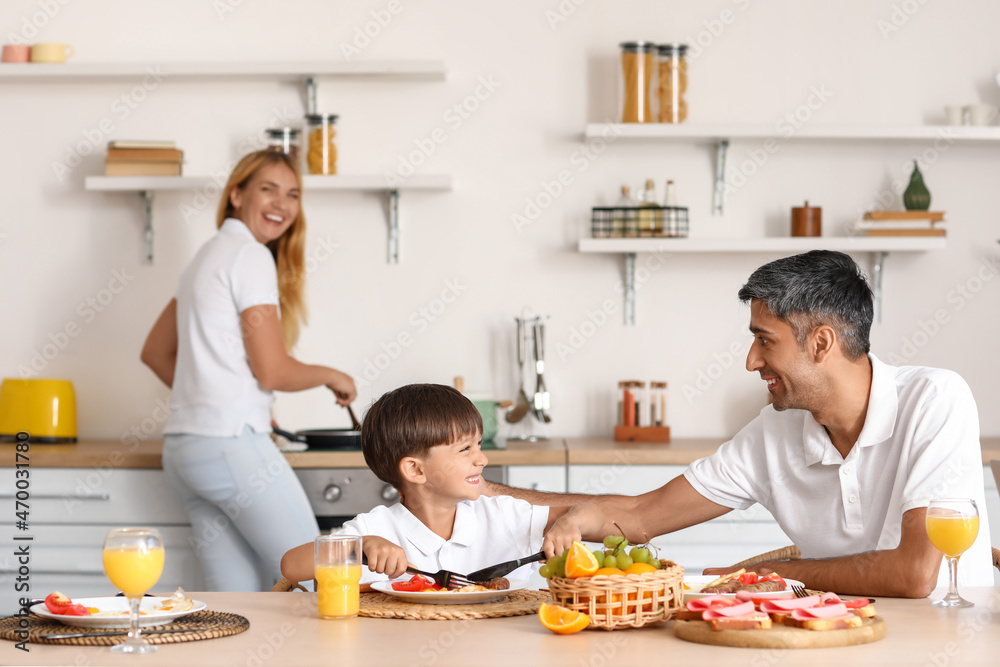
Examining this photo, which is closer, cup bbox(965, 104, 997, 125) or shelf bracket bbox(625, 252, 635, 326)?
cup bbox(965, 104, 997, 125)

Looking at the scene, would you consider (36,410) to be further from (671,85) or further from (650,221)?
(671,85)

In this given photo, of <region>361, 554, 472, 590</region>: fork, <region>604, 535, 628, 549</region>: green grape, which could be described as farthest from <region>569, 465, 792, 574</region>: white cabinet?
<region>604, 535, 628, 549</region>: green grape

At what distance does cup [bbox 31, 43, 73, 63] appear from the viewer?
11.0ft

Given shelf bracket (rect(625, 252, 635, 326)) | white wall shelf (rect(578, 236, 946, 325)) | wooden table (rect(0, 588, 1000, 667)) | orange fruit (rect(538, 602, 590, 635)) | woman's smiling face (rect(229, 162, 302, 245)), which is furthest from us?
shelf bracket (rect(625, 252, 635, 326))

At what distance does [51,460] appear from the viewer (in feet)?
9.57

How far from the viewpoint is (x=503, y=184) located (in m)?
3.45

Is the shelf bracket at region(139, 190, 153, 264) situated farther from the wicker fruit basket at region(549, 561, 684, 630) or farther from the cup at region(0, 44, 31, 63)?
the wicker fruit basket at region(549, 561, 684, 630)

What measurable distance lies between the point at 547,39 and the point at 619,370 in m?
1.12

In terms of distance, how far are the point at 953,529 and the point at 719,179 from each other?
2.18 meters

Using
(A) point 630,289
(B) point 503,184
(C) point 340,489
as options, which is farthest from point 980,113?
(C) point 340,489

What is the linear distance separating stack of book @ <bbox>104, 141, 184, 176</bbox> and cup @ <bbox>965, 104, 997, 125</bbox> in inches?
99.3

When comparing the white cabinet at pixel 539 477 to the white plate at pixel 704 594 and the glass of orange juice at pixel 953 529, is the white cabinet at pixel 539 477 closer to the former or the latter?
the white plate at pixel 704 594

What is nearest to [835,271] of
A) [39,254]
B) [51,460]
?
[51,460]

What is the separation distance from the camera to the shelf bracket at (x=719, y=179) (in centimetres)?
338
